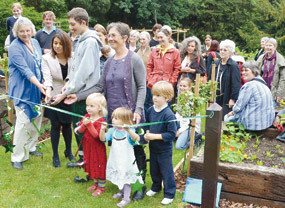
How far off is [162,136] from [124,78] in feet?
2.73

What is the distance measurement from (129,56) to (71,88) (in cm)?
92

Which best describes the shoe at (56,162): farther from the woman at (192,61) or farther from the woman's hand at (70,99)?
the woman at (192,61)

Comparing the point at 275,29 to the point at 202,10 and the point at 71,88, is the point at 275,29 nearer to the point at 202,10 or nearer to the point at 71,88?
the point at 202,10

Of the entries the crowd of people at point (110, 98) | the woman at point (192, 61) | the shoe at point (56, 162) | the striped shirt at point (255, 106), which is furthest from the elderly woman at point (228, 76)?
the shoe at point (56, 162)

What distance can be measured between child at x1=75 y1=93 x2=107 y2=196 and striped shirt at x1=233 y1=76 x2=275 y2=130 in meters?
2.46

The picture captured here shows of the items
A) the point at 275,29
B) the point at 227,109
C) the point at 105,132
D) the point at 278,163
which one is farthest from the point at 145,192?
the point at 275,29

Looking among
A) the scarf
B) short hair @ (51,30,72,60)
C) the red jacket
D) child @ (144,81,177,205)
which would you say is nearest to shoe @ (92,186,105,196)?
child @ (144,81,177,205)

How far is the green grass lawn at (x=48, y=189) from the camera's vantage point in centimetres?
386

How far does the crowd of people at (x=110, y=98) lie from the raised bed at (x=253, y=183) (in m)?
0.73

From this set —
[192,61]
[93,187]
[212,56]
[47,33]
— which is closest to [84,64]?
[93,187]

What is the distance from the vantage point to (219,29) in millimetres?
28906

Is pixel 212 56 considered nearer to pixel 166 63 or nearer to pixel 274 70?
pixel 274 70

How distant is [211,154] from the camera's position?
309 cm

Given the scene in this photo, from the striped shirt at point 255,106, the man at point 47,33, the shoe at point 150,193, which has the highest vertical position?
the man at point 47,33
